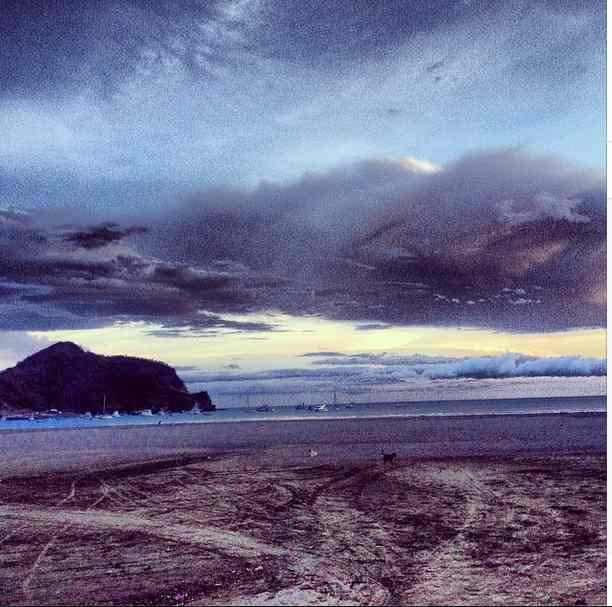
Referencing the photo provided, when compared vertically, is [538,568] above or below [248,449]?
above

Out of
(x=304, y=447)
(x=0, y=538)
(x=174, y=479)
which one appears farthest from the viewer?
(x=304, y=447)

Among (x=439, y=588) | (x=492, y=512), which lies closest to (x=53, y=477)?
(x=492, y=512)

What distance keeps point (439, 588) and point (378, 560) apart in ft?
6.07

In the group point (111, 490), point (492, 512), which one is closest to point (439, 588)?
point (492, 512)

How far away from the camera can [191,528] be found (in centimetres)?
1334

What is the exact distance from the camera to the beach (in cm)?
888

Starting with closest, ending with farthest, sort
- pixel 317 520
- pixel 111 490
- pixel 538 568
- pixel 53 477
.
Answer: pixel 538 568, pixel 317 520, pixel 111 490, pixel 53 477

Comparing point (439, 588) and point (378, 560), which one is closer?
point (439, 588)

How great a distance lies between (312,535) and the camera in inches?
492

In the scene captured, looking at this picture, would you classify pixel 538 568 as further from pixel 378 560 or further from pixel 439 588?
pixel 378 560

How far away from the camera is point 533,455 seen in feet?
89.4

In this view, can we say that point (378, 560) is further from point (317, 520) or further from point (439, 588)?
point (317, 520)

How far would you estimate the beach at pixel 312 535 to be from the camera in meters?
8.88

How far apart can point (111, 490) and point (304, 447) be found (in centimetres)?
1740
